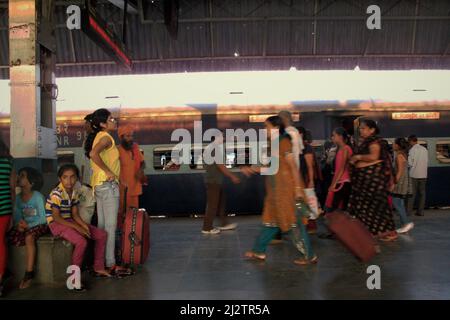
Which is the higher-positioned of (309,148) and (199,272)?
(309,148)

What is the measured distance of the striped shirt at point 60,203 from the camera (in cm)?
491

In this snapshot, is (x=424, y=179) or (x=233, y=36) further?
(x=233, y=36)

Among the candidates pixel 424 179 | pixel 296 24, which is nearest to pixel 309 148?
pixel 424 179

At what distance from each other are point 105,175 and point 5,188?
98cm

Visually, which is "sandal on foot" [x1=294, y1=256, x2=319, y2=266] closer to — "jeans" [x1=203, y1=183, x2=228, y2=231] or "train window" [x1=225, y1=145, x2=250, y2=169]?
"jeans" [x1=203, y1=183, x2=228, y2=231]

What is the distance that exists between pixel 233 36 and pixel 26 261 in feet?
31.6

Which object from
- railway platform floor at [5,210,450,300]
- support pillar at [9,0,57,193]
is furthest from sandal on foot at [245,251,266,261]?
support pillar at [9,0,57,193]

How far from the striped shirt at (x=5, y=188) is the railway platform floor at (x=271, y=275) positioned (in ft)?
2.80

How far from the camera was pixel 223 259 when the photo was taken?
234 inches

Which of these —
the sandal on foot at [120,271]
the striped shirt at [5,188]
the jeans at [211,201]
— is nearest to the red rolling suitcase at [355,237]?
the sandal on foot at [120,271]

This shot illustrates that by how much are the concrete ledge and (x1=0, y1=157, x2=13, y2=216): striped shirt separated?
0.59m
